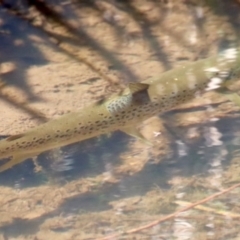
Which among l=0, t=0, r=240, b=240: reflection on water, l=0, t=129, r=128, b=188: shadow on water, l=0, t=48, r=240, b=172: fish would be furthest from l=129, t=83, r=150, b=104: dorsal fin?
l=0, t=129, r=128, b=188: shadow on water

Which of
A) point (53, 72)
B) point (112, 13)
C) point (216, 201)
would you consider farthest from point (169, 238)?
point (112, 13)

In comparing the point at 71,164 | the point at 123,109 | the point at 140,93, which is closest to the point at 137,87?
the point at 140,93

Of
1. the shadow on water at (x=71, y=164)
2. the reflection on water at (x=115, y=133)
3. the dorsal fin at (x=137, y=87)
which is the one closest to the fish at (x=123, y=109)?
the dorsal fin at (x=137, y=87)

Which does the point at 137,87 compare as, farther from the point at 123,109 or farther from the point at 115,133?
the point at 115,133

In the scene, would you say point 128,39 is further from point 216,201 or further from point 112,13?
point 216,201

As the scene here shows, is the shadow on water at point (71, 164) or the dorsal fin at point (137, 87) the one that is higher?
the dorsal fin at point (137, 87)

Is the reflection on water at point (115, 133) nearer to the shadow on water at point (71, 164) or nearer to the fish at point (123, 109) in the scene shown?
the shadow on water at point (71, 164)
